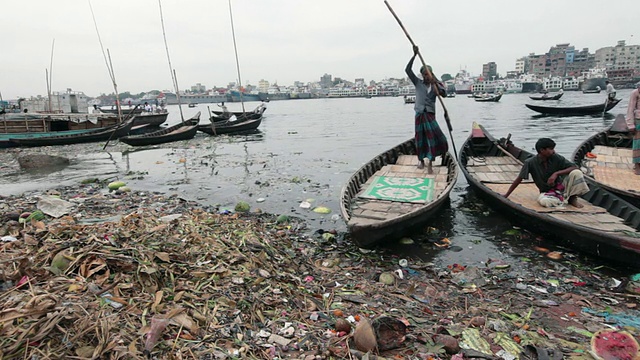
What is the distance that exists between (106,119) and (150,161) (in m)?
11.7

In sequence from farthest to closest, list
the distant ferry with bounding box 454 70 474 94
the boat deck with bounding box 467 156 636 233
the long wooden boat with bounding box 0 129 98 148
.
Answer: the distant ferry with bounding box 454 70 474 94 → the long wooden boat with bounding box 0 129 98 148 → the boat deck with bounding box 467 156 636 233

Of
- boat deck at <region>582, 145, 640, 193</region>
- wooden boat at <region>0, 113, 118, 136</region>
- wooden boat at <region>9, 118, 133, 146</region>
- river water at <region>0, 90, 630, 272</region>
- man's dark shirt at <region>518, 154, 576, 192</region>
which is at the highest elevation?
wooden boat at <region>0, 113, 118, 136</region>

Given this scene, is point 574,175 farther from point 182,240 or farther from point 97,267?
point 97,267

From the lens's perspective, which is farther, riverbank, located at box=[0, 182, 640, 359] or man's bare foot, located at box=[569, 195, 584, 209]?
man's bare foot, located at box=[569, 195, 584, 209]

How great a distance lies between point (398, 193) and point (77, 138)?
19244 millimetres

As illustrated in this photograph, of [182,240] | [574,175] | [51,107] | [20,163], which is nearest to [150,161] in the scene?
[20,163]

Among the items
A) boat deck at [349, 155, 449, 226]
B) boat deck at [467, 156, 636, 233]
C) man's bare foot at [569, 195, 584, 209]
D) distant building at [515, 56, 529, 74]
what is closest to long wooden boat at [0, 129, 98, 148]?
boat deck at [349, 155, 449, 226]

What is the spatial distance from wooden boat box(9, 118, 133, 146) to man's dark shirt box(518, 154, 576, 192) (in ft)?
60.9

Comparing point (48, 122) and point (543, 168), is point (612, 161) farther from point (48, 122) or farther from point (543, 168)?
point (48, 122)

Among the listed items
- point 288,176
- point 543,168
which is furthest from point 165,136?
point 543,168

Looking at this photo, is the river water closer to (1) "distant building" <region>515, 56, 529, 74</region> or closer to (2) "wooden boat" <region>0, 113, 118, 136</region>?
(2) "wooden boat" <region>0, 113, 118, 136</region>

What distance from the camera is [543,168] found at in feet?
17.5

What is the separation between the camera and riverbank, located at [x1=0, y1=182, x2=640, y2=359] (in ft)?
8.04

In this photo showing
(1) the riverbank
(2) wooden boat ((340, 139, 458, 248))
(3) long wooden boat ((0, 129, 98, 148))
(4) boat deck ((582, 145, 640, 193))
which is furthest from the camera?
(3) long wooden boat ((0, 129, 98, 148))
